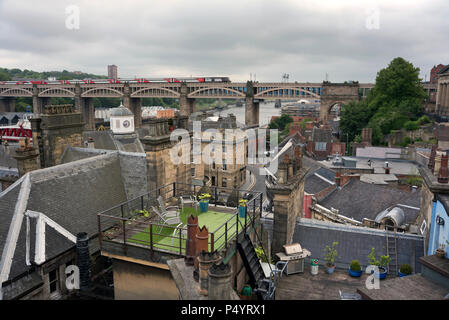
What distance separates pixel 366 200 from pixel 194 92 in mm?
78159

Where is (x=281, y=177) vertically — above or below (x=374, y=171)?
above

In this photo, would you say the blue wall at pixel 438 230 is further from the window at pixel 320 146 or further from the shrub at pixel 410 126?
the shrub at pixel 410 126

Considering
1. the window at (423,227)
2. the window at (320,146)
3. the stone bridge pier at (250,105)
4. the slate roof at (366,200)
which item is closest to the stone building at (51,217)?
the window at (423,227)

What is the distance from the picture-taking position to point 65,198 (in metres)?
13.1

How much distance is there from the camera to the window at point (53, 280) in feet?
36.2

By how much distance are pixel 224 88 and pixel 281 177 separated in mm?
88496

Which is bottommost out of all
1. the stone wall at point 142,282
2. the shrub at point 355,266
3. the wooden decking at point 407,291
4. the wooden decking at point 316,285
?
the wooden decking at point 316,285

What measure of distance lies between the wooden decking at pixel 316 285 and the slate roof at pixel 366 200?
12604 millimetres

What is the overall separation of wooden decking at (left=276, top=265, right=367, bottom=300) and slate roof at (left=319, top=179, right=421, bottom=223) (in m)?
12.6

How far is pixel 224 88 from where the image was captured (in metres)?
98.6

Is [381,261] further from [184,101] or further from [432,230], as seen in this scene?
[184,101]

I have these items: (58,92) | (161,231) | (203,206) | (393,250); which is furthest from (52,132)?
(58,92)
